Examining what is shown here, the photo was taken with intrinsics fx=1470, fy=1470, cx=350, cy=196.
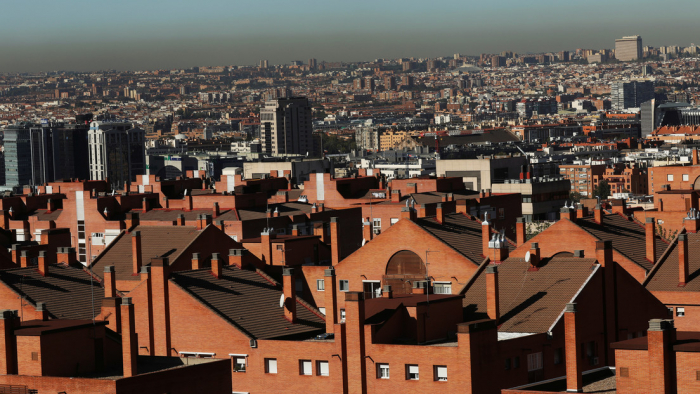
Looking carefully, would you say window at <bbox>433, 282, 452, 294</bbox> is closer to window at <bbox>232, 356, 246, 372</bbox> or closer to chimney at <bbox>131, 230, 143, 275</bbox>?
window at <bbox>232, 356, 246, 372</bbox>

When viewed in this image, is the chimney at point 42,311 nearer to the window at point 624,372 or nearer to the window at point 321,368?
the window at point 321,368

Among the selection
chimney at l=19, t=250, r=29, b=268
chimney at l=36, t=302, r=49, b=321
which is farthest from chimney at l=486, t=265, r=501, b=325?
chimney at l=19, t=250, r=29, b=268

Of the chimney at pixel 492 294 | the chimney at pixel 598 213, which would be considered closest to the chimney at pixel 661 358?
the chimney at pixel 492 294

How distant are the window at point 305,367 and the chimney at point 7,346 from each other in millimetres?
6873

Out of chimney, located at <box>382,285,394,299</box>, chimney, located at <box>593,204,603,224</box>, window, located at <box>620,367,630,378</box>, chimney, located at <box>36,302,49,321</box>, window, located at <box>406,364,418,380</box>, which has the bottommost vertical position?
window, located at <box>406,364,418,380</box>

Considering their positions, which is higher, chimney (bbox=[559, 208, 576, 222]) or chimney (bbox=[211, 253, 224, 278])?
chimney (bbox=[559, 208, 576, 222])

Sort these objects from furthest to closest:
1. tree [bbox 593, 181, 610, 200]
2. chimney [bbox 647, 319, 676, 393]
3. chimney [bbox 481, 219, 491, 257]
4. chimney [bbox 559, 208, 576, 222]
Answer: tree [bbox 593, 181, 610, 200] → chimney [bbox 559, 208, 576, 222] → chimney [bbox 481, 219, 491, 257] → chimney [bbox 647, 319, 676, 393]

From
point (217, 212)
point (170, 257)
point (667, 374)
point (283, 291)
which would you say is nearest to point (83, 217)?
point (217, 212)

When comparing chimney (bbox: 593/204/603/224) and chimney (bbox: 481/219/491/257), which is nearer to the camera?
chimney (bbox: 481/219/491/257)

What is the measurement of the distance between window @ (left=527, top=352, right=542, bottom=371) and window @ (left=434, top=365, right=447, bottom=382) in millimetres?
2370

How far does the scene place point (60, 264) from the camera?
4194cm

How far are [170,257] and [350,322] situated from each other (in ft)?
42.3

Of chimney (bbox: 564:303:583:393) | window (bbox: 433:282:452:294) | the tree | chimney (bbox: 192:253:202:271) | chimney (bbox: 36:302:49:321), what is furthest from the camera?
the tree

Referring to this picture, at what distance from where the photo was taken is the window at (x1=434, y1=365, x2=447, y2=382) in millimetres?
32125
